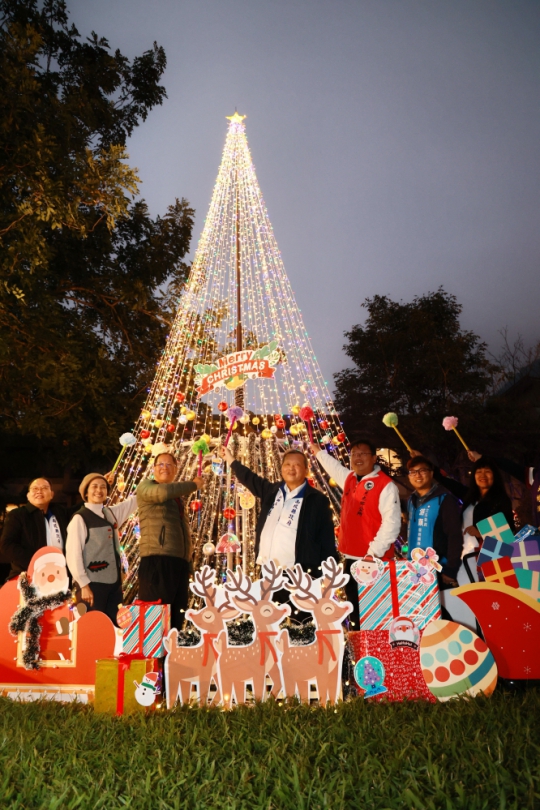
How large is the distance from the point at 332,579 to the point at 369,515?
0.82m

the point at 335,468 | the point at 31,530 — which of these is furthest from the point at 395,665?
the point at 31,530

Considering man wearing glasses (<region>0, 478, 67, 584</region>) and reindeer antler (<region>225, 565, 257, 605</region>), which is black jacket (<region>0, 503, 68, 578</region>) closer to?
man wearing glasses (<region>0, 478, 67, 584</region>)

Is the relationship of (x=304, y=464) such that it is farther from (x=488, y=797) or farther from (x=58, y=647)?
(x=488, y=797)

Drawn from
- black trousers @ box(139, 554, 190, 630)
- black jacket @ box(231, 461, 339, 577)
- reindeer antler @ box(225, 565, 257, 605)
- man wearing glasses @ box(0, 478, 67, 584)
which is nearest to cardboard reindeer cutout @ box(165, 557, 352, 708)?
reindeer antler @ box(225, 565, 257, 605)

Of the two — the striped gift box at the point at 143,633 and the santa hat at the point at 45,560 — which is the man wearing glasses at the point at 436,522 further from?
the santa hat at the point at 45,560

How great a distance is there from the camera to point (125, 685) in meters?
3.52

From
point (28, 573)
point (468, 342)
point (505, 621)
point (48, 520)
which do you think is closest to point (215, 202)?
point (48, 520)

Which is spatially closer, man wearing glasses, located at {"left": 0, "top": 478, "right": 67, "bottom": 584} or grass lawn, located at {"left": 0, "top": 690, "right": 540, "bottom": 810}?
grass lawn, located at {"left": 0, "top": 690, "right": 540, "bottom": 810}

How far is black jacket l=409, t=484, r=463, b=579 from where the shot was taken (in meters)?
4.46

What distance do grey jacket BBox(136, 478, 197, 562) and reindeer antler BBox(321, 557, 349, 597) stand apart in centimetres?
121

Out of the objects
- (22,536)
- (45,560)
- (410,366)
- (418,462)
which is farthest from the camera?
(410,366)

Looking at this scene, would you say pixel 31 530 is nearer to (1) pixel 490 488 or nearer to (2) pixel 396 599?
(2) pixel 396 599

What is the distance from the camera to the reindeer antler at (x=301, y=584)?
12.1 feet

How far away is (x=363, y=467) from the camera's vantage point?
4.59 m
